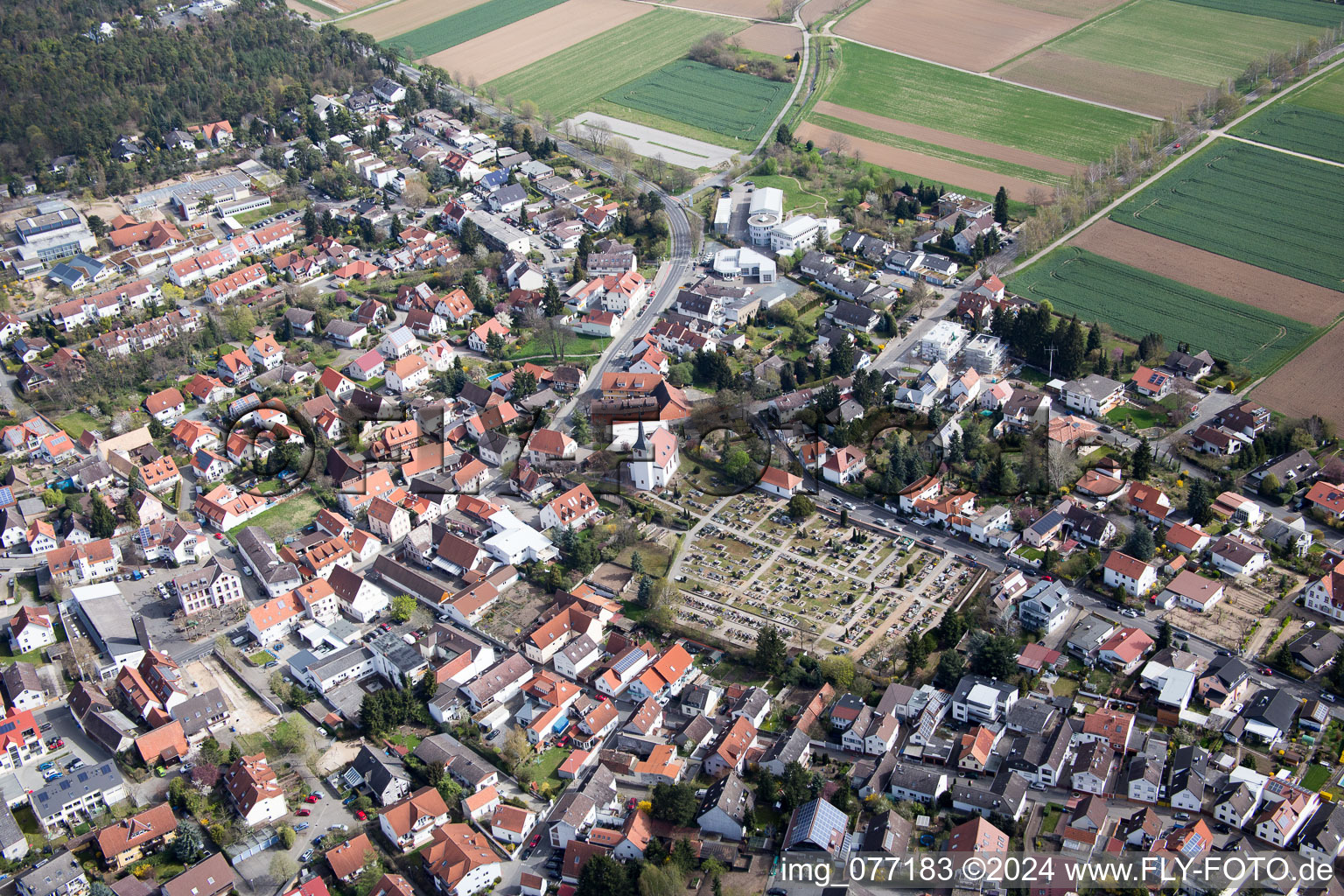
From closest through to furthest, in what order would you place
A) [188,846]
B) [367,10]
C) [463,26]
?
[188,846]
[463,26]
[367,10]

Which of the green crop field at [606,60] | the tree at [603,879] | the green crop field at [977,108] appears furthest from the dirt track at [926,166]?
the tree at [603,879]

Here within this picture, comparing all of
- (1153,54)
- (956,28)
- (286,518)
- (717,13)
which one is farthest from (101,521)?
(1153,54)

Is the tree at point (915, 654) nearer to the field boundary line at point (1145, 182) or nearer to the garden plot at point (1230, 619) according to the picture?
the garden plot at point (1230, 619)

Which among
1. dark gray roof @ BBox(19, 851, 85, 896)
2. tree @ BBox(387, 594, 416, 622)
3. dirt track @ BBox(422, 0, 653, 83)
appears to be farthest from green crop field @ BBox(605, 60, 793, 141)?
dark gray roof @ BBox(19, 851, 85, 896)

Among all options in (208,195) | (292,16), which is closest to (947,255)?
(208,195)

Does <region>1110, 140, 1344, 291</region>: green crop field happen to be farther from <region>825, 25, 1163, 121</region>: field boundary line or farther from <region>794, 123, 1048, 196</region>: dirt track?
<region>794, 123, 1048, 196</region>: dirt track

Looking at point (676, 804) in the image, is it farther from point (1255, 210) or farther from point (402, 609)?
point (1255, 210)
